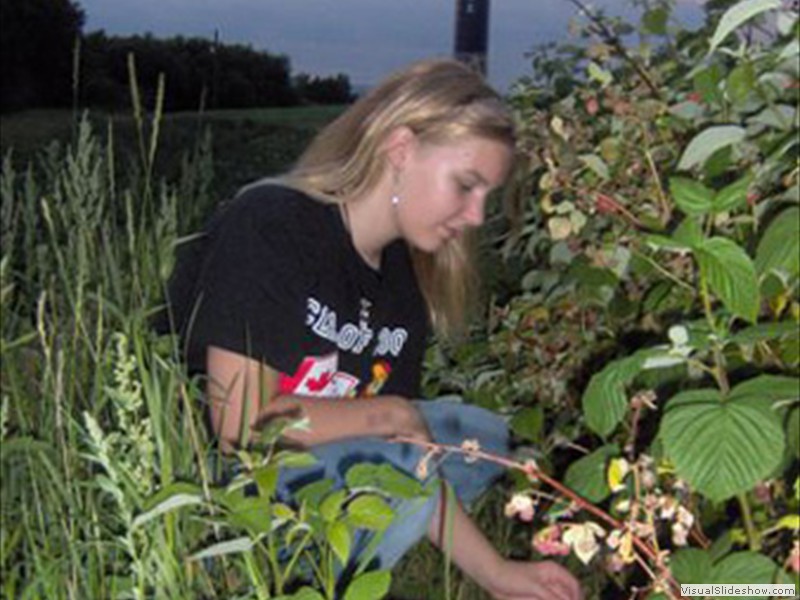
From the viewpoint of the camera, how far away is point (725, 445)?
1.35 m

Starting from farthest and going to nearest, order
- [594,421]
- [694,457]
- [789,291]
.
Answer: [789,291], [594,421], [694,457]

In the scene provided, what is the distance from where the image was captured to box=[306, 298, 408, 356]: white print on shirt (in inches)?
101

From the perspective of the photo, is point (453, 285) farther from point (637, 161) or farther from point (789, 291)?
point (789, 291)

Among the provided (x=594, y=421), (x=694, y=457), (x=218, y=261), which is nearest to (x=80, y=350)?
(x=218, y=261)

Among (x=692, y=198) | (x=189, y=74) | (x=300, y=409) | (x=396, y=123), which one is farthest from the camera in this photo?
(x=189, y=74)

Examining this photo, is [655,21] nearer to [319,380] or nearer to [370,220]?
[370,220]

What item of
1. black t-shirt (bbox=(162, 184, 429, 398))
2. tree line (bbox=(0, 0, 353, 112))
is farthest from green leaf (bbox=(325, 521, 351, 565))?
tree line (bbox=(0, 0, 353, 112))

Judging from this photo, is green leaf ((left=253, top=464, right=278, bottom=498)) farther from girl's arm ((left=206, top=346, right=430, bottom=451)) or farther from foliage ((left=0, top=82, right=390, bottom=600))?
girl's arm ((left=206, top=346, right=430, bottom=451))

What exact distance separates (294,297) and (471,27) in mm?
2636

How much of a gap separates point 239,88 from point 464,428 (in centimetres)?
899

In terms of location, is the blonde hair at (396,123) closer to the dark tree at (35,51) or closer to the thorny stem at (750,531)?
the thorny stem at (750,531)

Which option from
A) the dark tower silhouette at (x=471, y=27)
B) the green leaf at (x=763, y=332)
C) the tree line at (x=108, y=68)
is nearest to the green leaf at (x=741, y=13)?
the green leaf at (x=763, y=332)

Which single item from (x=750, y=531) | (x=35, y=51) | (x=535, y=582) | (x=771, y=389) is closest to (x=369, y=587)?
(x=750, y=531)

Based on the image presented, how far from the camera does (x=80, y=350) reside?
2832mm
